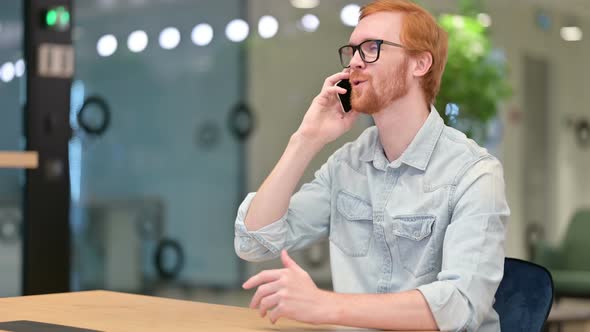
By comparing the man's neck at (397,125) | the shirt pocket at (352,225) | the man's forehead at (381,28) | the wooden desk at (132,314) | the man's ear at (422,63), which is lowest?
the wooden desk at (132,314)

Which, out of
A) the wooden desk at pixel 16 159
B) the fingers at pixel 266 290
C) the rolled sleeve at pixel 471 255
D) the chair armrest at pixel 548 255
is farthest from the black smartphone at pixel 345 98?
the chair armrest at pixel 548 255

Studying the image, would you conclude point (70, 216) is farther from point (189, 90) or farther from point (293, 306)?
point (293, 306)

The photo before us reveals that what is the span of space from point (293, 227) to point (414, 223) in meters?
0.31

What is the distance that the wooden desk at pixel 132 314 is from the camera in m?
1.71

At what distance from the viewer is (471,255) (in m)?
1.80

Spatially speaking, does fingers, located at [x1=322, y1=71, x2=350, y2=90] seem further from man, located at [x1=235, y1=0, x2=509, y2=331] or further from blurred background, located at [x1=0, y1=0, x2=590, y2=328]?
blurred background, located at [x1=0, y1=0, x2=590, y2=328]

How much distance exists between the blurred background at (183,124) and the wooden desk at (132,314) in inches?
113

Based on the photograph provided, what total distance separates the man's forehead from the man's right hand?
0.45ft

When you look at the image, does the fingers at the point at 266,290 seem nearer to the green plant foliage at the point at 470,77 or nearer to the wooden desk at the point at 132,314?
the wooden desk at the point at 132,314

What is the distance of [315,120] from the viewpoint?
2.17 meters

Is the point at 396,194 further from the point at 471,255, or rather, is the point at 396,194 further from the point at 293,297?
the point at 293,297

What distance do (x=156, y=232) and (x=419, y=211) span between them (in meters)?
3.96

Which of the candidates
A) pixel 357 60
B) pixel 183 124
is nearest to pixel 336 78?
pixel 357 60

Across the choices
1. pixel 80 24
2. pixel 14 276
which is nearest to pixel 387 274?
pixel 14 276
